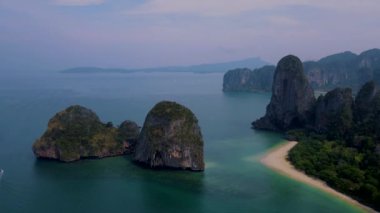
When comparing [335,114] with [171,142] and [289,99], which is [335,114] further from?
[171,142]

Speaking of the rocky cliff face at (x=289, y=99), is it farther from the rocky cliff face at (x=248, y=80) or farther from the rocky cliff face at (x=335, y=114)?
the rocky cliff face at (x=248, y=80)

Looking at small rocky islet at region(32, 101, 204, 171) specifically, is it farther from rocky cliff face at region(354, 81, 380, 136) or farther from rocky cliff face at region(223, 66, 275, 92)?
rocky cliff face at region(223, 66, 275, 92)

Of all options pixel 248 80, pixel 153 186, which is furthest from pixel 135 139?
pixel 248 80

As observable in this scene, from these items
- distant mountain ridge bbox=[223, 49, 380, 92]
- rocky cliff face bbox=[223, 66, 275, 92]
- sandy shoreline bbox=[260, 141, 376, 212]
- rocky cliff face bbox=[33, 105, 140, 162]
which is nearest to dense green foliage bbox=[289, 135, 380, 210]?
sandy shoreline bbox=[260, 141, 376, 212]

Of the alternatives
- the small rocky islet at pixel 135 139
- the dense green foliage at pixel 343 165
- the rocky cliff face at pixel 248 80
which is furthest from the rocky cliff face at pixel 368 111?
the rocky cliff face at pixel 248 80

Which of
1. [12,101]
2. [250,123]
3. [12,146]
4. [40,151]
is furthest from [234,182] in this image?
[12,101]

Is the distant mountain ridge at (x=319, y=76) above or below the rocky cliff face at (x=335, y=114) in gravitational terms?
above
